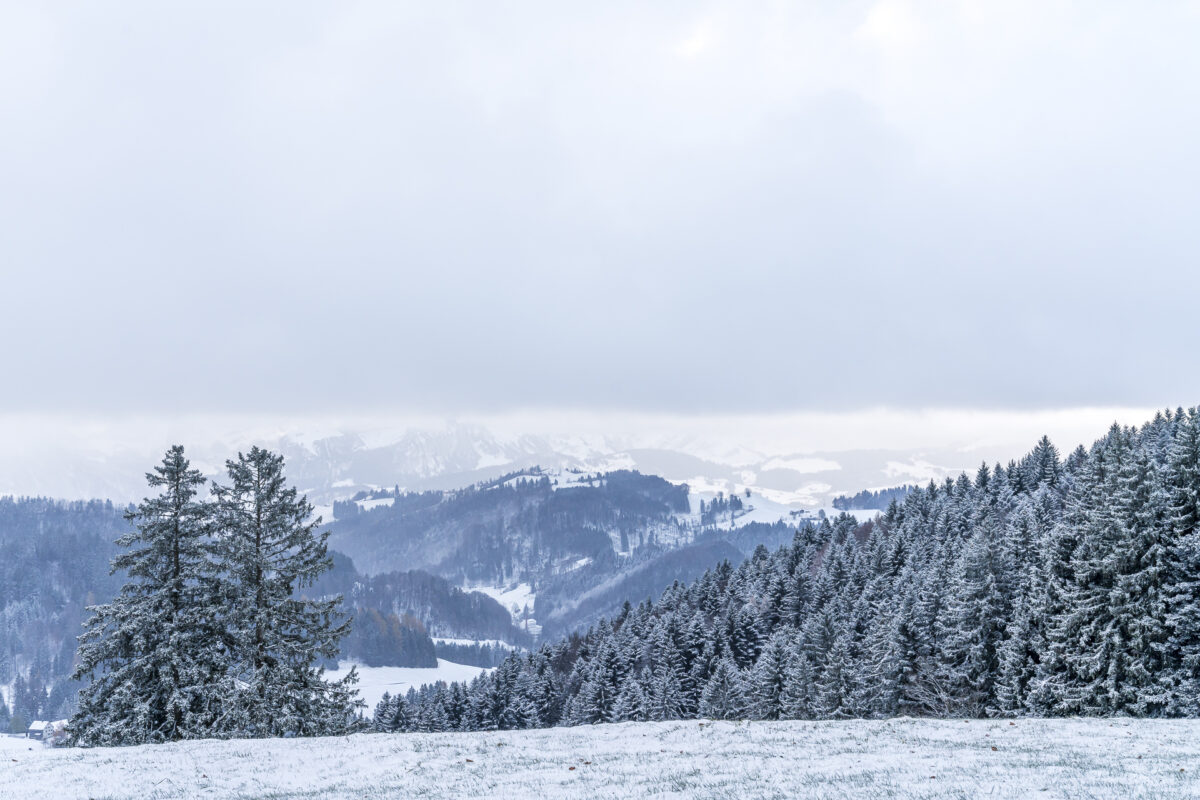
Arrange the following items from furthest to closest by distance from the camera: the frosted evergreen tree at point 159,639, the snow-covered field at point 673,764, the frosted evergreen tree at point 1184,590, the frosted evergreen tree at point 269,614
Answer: the frosted evergreen tree at point 1184,590
the frosted evergreen tree at point 269,614
the frosted evergreen tree at point 159,639
the snow-covered field at point 673,764

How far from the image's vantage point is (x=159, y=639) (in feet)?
98.9

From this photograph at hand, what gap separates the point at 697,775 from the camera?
59.2ft

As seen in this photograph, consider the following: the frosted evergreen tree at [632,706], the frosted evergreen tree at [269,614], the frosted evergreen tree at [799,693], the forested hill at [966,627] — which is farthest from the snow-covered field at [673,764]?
the frosted evergreen tree at [632,706]

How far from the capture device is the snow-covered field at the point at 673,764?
52.7ft

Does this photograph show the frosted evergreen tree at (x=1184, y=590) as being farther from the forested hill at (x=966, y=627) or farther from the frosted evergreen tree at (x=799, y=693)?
the frosted evergreen tree at (x=799, y=693)

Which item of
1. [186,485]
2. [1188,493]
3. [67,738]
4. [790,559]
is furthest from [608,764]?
[790,559]

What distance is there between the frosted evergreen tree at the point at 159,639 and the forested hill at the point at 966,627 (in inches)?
1551

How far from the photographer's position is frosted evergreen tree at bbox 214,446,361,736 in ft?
101

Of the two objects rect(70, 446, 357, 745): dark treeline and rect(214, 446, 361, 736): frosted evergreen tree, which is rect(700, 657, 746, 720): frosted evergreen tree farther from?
rect(70, 446, 357, 745): dark treeline

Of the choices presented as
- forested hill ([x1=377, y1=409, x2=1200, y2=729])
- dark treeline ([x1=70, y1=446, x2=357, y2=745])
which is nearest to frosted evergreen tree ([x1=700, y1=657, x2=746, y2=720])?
forested hill ([x1=377, y1=409, x2=1200, y2=729])

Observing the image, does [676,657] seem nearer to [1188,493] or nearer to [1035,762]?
[1188,493]

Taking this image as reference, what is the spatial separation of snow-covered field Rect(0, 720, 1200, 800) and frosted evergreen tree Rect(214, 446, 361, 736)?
23.9 feet

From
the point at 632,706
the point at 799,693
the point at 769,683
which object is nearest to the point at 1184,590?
the point at 799,693

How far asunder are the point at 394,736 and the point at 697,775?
39.2 ft
